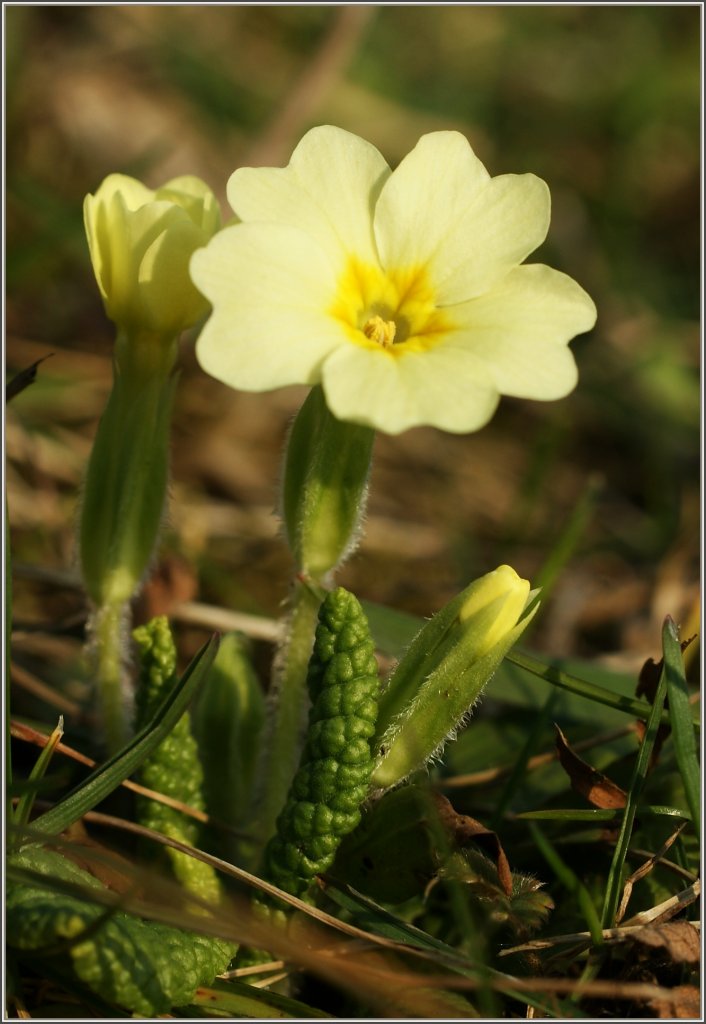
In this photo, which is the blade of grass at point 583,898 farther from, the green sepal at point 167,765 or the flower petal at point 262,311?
the flower petal at point 262,311

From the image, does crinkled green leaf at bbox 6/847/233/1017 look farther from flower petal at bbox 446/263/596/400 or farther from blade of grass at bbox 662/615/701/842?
flower petal at bbox 446/263/596/400

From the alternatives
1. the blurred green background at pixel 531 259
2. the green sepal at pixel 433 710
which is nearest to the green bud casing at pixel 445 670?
the green sepal at pixel 433 710

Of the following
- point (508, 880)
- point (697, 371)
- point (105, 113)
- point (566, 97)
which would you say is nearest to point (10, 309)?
point (105, 113)

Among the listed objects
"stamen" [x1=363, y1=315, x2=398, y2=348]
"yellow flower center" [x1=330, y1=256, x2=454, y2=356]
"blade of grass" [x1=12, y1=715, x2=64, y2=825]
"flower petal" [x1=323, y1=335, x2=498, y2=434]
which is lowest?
"blade of grass" [x1=12, y1=715, x2=64, y2=825]

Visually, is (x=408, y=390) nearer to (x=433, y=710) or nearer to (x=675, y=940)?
(x=433, y=710)

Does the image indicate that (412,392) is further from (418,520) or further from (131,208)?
(418,520)

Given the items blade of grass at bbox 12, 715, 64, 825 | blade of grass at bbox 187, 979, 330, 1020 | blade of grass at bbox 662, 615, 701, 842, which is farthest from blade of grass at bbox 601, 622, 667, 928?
blade of grass at bbox 12, 715, 64, 825

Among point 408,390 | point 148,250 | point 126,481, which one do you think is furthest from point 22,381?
point 408,390
